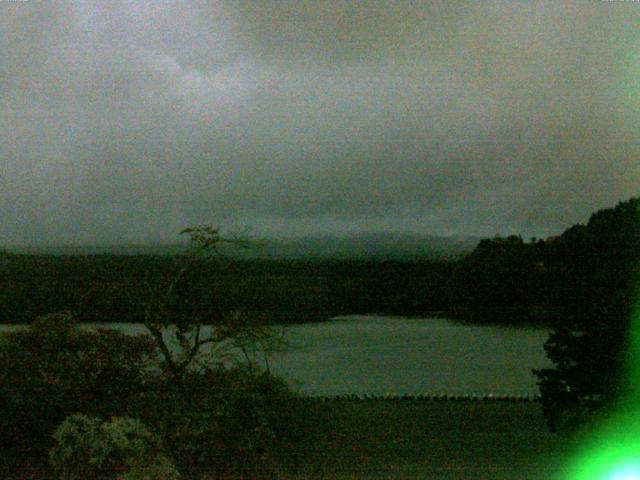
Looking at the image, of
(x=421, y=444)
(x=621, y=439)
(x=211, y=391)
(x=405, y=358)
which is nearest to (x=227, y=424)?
(x=211, y=391)

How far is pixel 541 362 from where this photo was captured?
1473 cm

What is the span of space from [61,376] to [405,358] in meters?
7.99

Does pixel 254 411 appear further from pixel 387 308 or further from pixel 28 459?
pixel 387 308

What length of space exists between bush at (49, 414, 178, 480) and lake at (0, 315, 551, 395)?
3.60 meters

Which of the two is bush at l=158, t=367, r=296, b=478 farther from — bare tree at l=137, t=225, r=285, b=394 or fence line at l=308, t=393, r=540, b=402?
fence line at l=308, t=393, r=540, b=402

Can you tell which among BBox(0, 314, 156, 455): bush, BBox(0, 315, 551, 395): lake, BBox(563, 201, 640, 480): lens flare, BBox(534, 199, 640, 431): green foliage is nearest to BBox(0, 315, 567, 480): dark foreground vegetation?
BBox(0, 314, 156, 455): bush

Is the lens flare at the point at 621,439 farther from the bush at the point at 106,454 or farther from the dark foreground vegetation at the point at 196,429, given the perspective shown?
the bush at the point at 106,454

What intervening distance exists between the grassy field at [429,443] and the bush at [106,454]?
173 cm

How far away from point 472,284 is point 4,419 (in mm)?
13955

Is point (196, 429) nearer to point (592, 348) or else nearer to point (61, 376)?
point (61, 376)

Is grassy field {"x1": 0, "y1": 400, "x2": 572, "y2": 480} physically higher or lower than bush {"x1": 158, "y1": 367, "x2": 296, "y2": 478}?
lower

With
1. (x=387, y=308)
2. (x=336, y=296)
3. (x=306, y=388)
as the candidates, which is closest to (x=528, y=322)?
(x=387, y=308)

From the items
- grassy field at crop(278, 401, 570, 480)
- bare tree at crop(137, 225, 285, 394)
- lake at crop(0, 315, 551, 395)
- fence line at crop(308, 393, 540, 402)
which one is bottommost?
grassy field at crop(278, 401, 570, 480)

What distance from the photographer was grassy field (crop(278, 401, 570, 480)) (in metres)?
8.18
